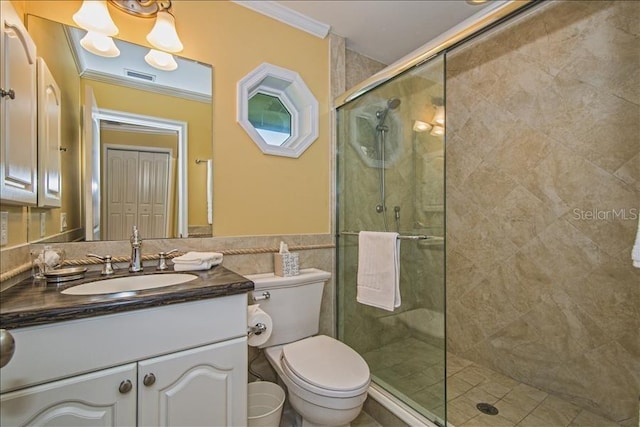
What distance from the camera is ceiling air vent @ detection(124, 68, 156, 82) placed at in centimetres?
147

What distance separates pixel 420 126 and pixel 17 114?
1618 millimetres

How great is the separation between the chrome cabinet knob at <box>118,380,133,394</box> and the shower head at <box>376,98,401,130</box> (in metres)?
1.70

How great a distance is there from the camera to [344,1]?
1767 millimetres

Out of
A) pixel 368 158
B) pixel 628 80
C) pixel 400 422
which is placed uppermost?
pixel 628 80

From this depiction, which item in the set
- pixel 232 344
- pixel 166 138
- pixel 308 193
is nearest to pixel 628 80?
pixel 308 193

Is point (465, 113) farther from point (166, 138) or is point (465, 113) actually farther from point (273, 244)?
point (166, 138)

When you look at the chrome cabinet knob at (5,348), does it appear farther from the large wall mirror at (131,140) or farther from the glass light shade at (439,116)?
the glass light shade at (439,116)

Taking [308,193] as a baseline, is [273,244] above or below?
below

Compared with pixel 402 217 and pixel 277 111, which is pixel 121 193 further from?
pixel 402 217

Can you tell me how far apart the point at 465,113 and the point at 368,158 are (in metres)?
0.92

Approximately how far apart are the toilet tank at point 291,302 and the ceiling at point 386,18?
1580 mm

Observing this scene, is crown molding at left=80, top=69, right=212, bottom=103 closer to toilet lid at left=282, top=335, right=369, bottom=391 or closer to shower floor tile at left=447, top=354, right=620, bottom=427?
toilet lid at left=282, top=335, right=369, bottom=391

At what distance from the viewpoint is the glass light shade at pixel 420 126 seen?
5.13 ft

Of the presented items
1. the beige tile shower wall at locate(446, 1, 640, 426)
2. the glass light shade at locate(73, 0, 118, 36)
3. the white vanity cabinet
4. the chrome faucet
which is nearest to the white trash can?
the white vanity cabinet
